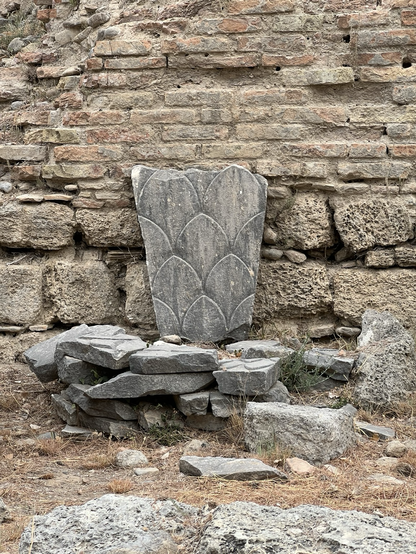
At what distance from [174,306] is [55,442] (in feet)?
3.74

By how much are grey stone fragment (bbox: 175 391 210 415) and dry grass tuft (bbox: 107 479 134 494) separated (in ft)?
2.14

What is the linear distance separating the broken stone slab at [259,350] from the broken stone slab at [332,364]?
0.12 meters

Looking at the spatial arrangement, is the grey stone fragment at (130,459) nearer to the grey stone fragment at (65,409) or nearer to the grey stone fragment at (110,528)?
the grey stone fragment at (65,409)

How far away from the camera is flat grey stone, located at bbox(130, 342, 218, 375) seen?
3699 millimetres

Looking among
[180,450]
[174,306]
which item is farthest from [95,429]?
[174,306]

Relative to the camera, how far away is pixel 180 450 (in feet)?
11.7

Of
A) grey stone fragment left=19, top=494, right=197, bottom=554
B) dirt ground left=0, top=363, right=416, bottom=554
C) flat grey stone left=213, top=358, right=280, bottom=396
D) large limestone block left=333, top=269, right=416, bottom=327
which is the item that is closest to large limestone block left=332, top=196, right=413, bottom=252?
large limestone block left=333, top=269, right=416, bottom=327

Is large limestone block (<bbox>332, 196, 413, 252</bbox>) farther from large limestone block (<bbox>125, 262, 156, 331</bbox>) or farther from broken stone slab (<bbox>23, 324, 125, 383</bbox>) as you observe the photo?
broken stone slab (<bbox>23, 324, 125, 383</bbox>)

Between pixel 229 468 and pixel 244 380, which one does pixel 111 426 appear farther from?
pixel 229 468

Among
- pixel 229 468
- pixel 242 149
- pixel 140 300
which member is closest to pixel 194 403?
pixel 229 468

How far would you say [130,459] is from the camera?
3.45 m

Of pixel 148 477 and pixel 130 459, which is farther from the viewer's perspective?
pixel 130 459

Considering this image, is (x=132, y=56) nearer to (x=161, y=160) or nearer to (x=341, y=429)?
(x=161, y=160)

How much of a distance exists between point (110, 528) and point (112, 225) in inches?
107
